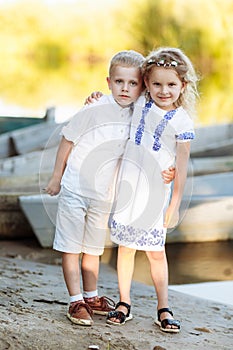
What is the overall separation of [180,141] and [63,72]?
21.1 m

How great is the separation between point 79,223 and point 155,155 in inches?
16.5

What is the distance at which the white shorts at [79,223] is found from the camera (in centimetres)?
322

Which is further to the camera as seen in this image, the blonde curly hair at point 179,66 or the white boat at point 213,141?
the white boat at point 213,141

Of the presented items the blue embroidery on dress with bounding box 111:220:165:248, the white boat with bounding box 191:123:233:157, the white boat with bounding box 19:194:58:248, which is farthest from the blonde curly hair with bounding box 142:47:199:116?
the white boat with bounding box 191:123:233:157

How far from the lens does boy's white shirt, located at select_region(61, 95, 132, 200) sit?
3240mm

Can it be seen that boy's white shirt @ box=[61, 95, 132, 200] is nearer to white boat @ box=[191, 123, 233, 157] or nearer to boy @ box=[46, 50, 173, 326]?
boy @ box=[46, 50, 173, 326]

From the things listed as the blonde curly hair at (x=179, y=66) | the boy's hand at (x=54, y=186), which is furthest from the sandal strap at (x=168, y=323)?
the blonde curly hair at (x=179, y=66)

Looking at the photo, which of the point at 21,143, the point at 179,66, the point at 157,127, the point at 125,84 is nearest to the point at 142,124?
the point at 157,127

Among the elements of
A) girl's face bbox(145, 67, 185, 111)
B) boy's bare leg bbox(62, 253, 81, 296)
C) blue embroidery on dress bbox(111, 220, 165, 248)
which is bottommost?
boy's bare leg bbox(62, 253, 81, 296)

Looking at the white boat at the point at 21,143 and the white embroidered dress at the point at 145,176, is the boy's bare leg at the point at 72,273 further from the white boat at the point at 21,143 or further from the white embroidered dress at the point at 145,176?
the white boat at the point at 21,143

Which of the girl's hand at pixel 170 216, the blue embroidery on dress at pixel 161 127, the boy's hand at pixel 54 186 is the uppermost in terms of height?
the blue embroidery on dress at pixel 161 127

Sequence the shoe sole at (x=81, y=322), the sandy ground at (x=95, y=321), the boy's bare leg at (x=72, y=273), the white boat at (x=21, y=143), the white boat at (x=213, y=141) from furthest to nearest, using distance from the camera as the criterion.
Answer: the white boat at (x=21, y=143)
the white boat at (x=213, y=141)
the boy's bare leg at (x=72, y=273)
the shoe sole at (x=81, y=322)
the sandy ground at (x=95, y=321)

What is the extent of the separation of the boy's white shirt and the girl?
5cm

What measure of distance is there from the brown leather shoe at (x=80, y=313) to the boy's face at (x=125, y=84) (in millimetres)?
849
